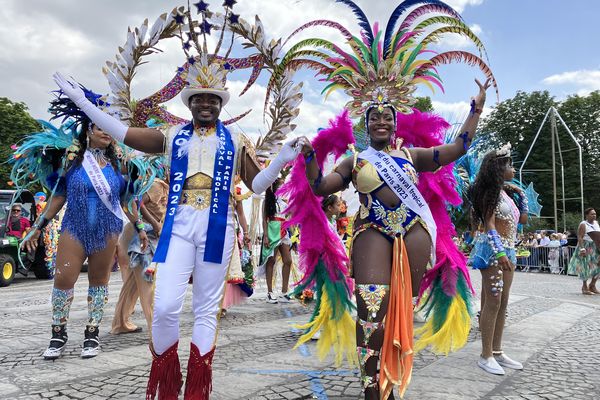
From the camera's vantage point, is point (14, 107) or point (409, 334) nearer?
point (409, 334)

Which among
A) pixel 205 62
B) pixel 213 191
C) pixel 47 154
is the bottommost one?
pixel 213 191

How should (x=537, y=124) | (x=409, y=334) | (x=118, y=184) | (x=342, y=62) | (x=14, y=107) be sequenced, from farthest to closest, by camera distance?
(x=537, y=124)
(x=14, y=107)
(x=118, y=184)
(x=342, y=62)
(x=409, y=334)

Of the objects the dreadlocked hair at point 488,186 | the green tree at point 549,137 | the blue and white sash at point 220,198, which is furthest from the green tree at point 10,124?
the green tree at point 549,137

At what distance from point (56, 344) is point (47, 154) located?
5.83 feet

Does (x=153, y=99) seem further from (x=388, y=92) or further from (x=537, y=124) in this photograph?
(x=537, y=124)

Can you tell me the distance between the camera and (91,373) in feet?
11.9

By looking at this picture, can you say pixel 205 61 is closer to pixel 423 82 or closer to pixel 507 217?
pixel 423 82

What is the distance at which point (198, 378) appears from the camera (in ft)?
9.20

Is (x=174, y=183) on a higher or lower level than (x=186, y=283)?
higher

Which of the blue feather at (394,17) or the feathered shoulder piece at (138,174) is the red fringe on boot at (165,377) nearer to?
the feathered shoulder piece at (138,174)

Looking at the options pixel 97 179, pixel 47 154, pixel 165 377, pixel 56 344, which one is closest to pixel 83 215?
pixel 97 179

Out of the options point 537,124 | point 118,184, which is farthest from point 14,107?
point 537,124

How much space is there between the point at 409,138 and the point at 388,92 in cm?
57

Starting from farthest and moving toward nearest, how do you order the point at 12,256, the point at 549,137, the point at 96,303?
1. the point at 549,137
2. the point at 12,256
3. the point at 96,303
